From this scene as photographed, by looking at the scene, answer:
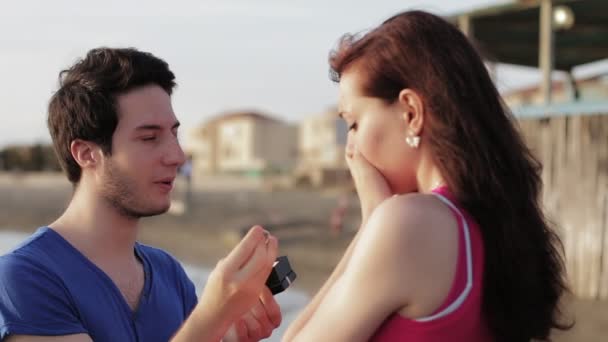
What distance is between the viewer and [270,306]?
6.59 feet

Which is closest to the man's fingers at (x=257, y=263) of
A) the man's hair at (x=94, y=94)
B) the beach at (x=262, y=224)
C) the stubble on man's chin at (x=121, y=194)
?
the stubble on man's chin at (x=121, y=194)

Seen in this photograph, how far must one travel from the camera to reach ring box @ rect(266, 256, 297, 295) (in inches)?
72.6

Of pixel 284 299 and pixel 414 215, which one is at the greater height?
pixel 414 215

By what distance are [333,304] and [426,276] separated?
198mm

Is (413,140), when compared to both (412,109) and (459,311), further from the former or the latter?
(459,311)

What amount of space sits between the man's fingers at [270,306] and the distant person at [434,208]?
361mm

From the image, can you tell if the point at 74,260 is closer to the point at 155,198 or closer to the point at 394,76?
the point at 155,198

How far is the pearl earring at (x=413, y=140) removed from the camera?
1.57 metres

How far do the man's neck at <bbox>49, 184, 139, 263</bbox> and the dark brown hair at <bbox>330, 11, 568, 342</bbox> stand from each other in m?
1.10

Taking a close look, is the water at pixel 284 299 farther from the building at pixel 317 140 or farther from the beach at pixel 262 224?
the building at pixel 317 140

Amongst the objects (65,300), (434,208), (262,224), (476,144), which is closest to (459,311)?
(434,208)

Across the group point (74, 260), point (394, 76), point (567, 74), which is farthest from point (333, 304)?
point (567, 74)

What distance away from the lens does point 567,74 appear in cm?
1448

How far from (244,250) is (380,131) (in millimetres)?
418
